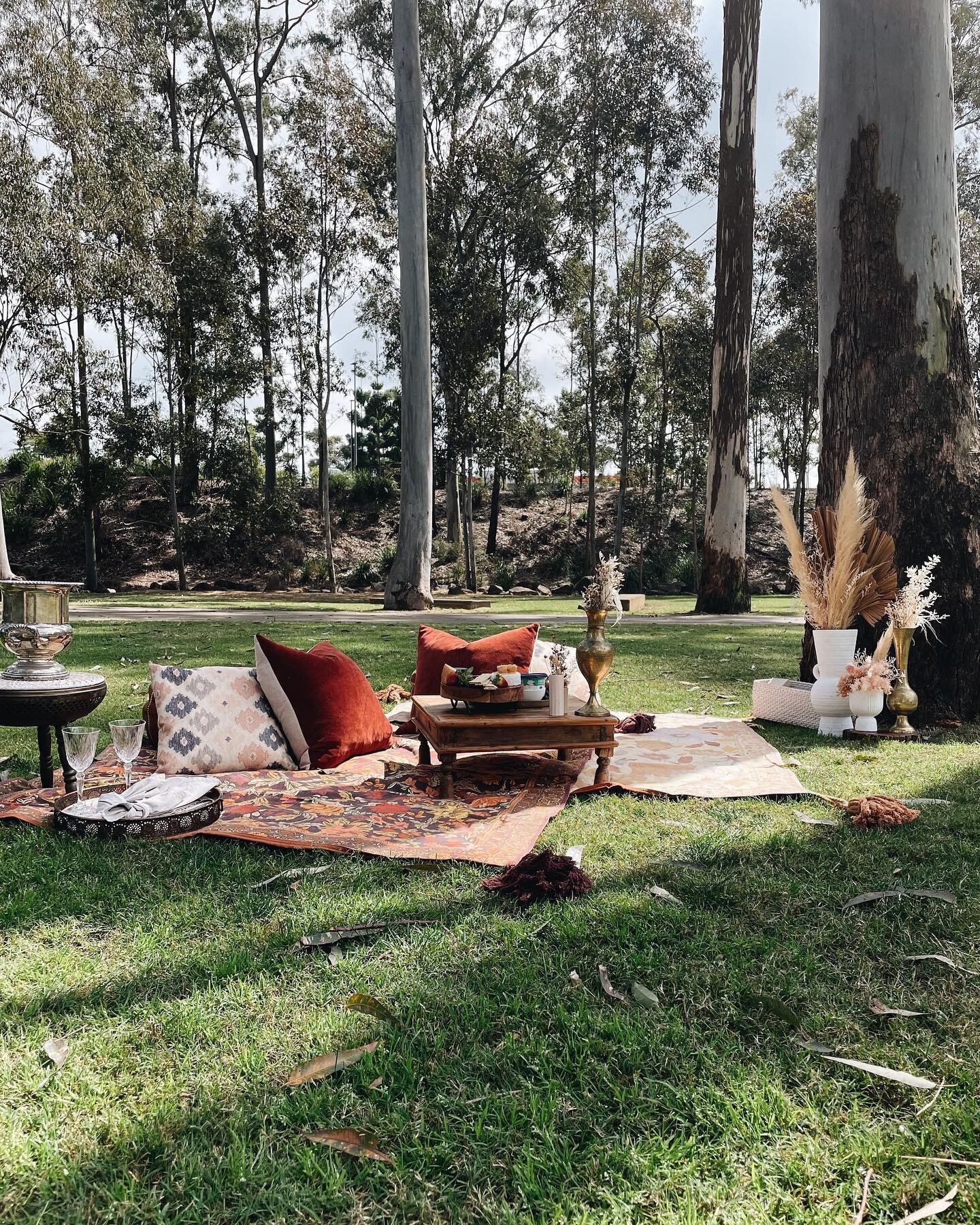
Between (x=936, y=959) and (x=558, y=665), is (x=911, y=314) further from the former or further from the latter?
(x=936, y=959)

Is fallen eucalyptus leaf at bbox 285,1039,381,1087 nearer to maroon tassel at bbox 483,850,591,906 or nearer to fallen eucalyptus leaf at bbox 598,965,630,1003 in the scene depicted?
fallen eucalyptus leaf at bbox 598,965,630,1003

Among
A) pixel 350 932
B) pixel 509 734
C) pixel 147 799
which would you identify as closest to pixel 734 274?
pixel 509 734

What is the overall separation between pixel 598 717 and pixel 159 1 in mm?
26650

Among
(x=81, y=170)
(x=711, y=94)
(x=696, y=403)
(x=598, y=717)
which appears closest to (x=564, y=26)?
(x=711, y=94)

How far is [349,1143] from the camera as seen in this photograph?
1.47 m

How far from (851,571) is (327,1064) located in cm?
422

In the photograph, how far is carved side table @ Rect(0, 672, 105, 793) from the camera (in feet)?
10.8

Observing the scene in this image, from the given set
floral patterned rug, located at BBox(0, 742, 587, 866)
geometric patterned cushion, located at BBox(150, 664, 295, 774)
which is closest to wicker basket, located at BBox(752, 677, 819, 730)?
floral patterned rug, located at BBox(0, 742, 587, 866)

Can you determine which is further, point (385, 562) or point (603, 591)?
point (385, 562)

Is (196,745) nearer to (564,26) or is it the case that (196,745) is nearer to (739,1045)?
(739,1045)

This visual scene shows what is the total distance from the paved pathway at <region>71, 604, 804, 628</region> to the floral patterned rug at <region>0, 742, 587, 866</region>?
281 inches

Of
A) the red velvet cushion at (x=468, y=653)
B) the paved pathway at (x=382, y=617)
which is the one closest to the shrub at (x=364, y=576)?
the paved pathway at (x=382, y=617)

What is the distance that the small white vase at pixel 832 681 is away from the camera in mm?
4914

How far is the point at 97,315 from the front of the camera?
19547 millimetres
